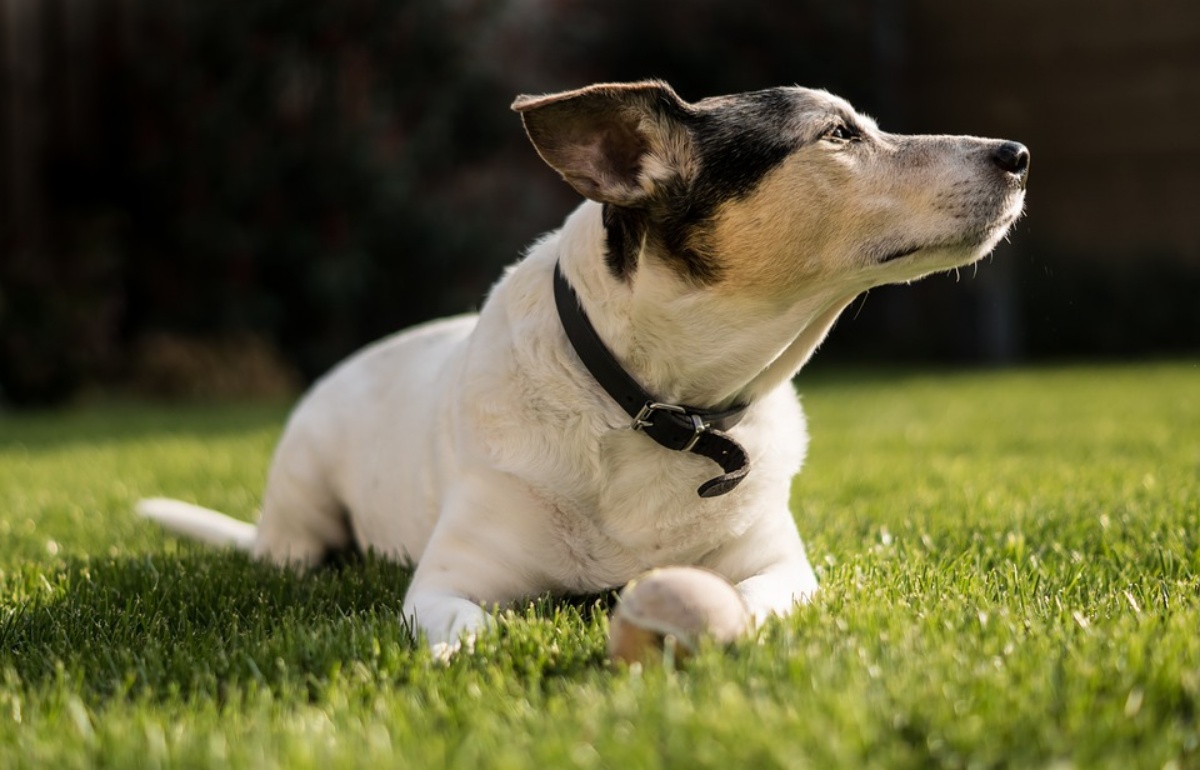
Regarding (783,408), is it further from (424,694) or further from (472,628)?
(424,694)

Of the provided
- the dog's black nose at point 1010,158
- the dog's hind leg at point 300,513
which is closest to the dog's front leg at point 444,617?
the dog's hind leg at point 300,513

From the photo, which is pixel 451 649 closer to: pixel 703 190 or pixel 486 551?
pixel 486 551

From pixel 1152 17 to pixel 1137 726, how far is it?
45.3 feet

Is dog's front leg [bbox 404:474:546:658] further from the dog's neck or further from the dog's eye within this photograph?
the dog's eye

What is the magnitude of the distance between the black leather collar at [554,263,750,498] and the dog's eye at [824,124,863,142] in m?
0.81

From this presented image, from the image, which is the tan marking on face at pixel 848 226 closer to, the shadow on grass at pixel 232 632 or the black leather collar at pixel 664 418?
the black leather collar at pixel 664 418

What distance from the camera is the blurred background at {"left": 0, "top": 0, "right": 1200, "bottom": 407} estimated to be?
424 inches

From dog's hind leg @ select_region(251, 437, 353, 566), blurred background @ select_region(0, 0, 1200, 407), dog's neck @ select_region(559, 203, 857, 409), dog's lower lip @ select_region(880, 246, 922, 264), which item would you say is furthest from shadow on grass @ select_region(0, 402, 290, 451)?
dog's lower lip @ select_region(880, 246, 922, 264)

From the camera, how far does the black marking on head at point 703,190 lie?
3135 mm

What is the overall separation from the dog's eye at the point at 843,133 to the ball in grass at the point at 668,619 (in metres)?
1.37

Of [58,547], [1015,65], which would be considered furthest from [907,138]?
[1015,65]

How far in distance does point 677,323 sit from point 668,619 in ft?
3.08

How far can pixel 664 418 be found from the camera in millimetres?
3082

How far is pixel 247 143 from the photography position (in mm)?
11008
